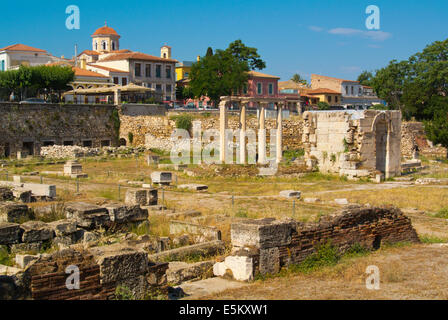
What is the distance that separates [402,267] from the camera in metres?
11.3

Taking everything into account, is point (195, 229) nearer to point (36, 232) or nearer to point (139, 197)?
point (36, 232)

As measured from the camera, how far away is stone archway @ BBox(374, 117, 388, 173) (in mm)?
31344

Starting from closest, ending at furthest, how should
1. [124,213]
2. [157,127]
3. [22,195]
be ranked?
1. [124,213]
2. [22,195]
3. [157,127]

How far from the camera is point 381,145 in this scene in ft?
104

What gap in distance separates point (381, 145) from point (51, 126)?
26.4 metres

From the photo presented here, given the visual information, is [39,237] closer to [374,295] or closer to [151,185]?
[374,295]

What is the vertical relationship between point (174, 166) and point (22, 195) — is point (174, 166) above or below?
above

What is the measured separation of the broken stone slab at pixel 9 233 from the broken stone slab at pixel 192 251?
325 centimetres

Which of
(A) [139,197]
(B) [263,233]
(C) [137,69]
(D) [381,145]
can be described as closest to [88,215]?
(A) [139,197]

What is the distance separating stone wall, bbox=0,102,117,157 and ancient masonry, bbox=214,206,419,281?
34.3 meters

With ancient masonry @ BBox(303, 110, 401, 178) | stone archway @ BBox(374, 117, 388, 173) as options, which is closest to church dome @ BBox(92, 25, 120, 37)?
ancient masonry @ BBox(303, 110, 401, 178)
